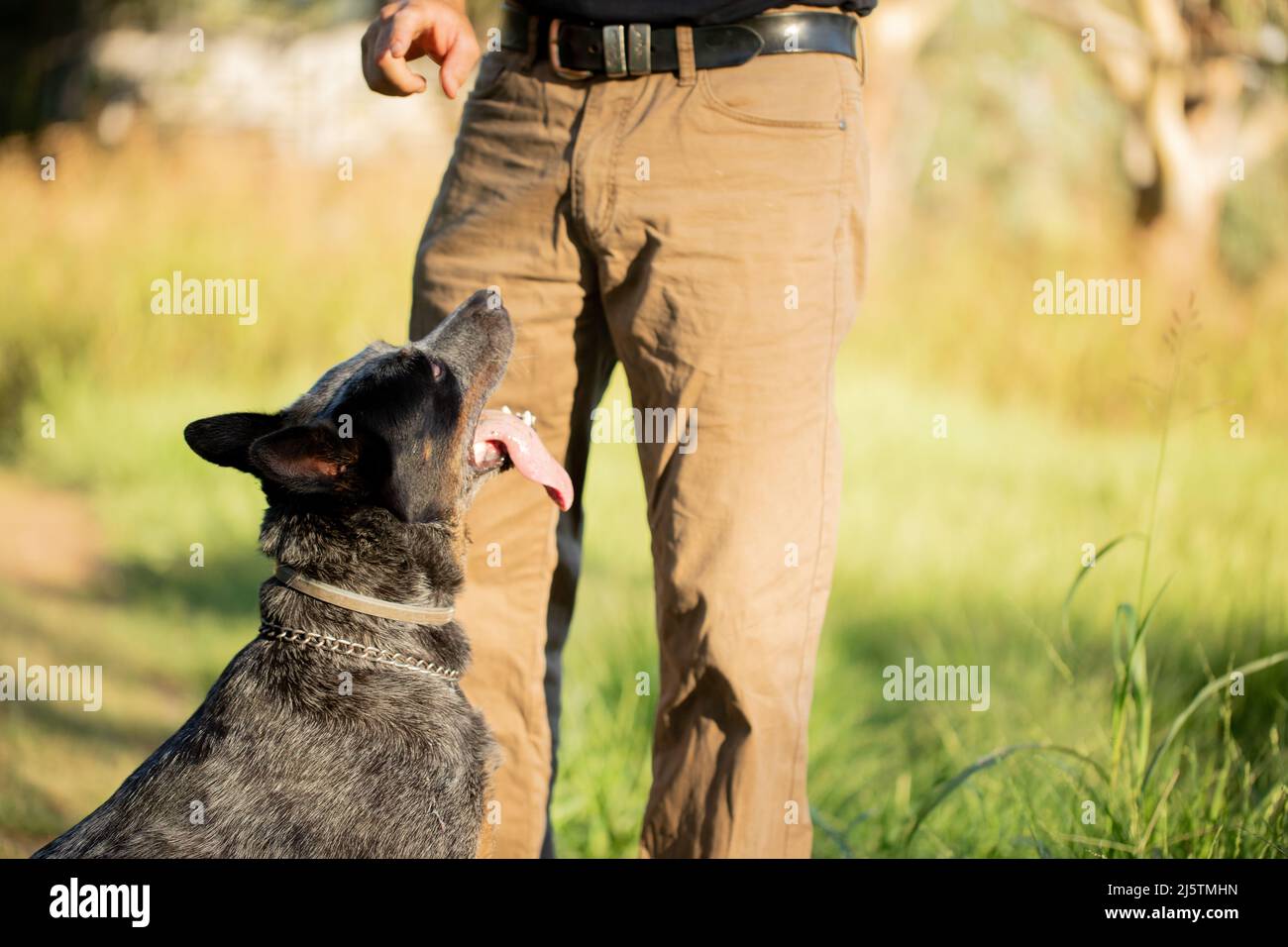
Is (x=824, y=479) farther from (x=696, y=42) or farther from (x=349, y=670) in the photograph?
(x=349, y=670)

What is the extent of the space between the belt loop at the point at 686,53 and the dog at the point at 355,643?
65 centimetres

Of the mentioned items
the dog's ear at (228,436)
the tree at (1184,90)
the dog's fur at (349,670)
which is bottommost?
the dog's fur at (349,670)

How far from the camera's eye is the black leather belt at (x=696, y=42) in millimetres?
2629

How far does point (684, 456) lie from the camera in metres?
2.69

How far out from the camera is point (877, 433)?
7.85 m

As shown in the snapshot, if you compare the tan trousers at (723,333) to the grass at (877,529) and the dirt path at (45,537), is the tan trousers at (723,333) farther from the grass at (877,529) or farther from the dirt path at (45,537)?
the dirt path at (45,537)

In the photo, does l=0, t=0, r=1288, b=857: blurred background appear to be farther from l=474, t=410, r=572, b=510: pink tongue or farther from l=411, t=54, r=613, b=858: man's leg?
l=474, t=410, r=572, b=510: pink tongue

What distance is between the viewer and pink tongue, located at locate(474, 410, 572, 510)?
8.82 feet

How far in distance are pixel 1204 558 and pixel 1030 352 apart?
363 centimetres

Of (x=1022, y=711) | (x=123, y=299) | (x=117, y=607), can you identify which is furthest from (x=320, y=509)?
(x=123, y=299)

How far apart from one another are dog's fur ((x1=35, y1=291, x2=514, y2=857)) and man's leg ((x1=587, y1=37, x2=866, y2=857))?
44 centimetres

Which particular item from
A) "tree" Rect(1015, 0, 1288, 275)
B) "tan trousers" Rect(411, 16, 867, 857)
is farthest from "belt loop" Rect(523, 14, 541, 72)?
"tree" Rect(1015, 0, 1288, 275)

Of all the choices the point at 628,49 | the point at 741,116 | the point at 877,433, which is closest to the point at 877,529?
the point at 877,433

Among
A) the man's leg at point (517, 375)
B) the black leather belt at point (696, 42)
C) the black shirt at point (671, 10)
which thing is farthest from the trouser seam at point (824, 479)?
the man's leg at point (517, 375)
